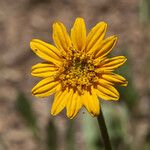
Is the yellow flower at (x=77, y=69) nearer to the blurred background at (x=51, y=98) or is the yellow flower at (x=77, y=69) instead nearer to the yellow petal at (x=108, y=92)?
the yellow petal at (x=108, y=92)

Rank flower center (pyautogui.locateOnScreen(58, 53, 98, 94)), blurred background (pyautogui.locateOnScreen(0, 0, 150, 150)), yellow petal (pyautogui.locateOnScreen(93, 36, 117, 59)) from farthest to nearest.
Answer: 1. blurred background (pyautogui.locateOnScreen(0, 0, 150, 150))
2. flower center (pyautogui.locateOnScreen(58, 53, 98, 94))
3. yellow petal (pyautogui.locateOnScreen(93, 36, 117, 59))

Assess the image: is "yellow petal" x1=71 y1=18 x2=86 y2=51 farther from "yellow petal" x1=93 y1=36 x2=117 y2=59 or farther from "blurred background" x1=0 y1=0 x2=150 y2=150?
"blurred background" x1=0 y1=0 x2=150 y2=150

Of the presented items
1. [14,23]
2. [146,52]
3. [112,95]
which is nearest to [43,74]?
[112,95]

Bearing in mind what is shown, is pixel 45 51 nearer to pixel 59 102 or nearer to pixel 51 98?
pixel 59 102

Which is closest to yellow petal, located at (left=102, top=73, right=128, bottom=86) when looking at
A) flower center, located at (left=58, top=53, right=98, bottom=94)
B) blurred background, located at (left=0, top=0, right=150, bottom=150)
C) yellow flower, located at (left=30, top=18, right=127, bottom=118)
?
yellow flower, located at (left=30, top=18, right=127, bottom=118)

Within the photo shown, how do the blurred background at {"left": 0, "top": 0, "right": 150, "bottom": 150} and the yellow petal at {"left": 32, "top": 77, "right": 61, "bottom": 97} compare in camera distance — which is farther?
the blurred background at {"left": 0, "top": 0, "right": 150, "bottom": 150}

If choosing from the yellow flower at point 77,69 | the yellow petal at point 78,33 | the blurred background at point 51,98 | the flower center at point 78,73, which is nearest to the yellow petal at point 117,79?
the yellow flower at point 77,69
